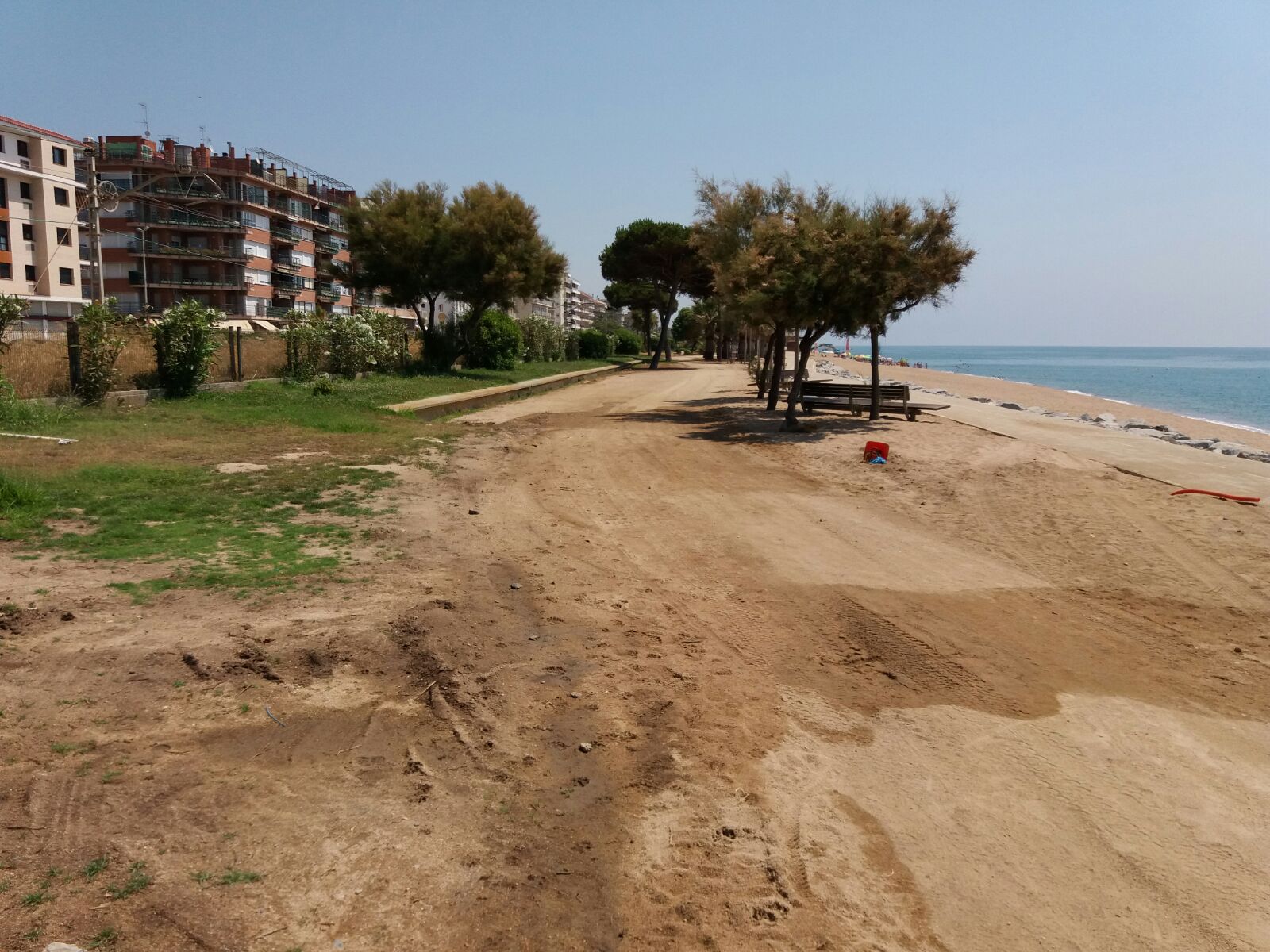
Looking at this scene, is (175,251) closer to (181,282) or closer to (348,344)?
(181,282)

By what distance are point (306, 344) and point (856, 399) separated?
13.8 m

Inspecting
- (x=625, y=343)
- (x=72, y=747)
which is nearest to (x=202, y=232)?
(x=625, y=343)

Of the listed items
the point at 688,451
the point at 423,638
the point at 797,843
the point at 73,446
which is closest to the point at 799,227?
the point at 688,451

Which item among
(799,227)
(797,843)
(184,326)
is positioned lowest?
(797,843)

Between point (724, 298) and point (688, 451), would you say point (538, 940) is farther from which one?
point (724, 298)

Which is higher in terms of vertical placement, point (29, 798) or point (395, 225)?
point (395, 225)

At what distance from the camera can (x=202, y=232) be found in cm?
7156

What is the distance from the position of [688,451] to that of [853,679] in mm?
10456

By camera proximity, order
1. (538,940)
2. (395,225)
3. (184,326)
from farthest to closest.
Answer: (395,225) → (184,326) → (538,940)

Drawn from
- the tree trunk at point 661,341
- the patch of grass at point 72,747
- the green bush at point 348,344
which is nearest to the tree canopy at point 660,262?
the tree trunk at point 661,341

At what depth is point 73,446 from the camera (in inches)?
453

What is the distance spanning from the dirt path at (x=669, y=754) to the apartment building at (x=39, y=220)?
57.0 meters

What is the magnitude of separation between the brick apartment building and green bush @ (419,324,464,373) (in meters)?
32.1

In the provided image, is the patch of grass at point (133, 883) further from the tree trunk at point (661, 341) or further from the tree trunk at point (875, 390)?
the tree trunk at point (661, 341)
